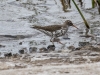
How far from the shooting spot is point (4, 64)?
6.31 meters

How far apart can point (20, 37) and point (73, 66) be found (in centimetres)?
376

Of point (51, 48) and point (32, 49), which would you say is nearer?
Answer: point (32, 49)

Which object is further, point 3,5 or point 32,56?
point 3,5

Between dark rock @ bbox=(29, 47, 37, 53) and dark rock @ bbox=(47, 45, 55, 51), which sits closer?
Result: dark rock @ bbox=(29, 47, 37, 53)

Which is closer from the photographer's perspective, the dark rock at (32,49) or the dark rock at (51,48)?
the dark rock at (32,49)

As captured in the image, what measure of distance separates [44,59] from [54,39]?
2493 millimetres

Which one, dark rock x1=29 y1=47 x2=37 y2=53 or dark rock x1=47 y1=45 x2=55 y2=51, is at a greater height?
dark rock x1=29 y1=47 x2=37 y2=53

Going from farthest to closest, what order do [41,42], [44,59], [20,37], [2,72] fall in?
[20,37] → [41,42] → [44,59] → [2,72]

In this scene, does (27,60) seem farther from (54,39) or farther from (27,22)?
(27,22)

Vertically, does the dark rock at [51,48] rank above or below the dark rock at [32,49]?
below

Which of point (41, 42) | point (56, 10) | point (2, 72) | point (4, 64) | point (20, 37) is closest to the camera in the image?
point (2, 72)

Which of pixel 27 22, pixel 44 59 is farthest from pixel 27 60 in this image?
pixel 27 22

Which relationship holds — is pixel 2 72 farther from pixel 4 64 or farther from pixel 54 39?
pixel 54 39

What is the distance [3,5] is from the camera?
46.1 ft
